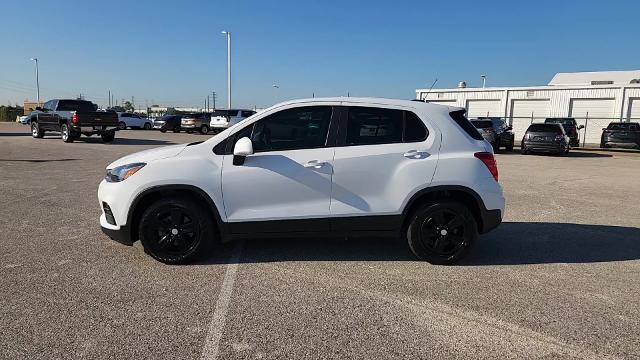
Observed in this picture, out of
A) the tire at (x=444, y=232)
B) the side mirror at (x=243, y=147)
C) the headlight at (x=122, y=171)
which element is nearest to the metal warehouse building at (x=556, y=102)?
the tire at (x=444, y=232)

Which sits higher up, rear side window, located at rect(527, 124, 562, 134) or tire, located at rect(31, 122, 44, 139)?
rear side window, located at rect(527, 124, 562, 134)

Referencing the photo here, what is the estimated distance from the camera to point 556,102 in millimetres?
36406

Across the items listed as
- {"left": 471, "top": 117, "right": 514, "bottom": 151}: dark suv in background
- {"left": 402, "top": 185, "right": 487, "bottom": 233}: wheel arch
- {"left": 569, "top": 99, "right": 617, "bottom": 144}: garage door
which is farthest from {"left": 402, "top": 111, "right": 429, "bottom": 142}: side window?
{"left": 569, "top": 99, "right": 617, "bottom": 144}: garage door

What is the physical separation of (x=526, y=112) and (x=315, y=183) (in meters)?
38.3

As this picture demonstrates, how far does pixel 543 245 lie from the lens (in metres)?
5.71

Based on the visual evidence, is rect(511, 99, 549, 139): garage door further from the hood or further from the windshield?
the hood

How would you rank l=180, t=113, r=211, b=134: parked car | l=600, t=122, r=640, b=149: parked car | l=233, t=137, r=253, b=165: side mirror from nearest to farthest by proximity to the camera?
l=233, t=137, r=253, b=165: side mirror
l=600, t=122, r=640, b=149: parked car
l=180, t=113, r=211, b=134: parked car

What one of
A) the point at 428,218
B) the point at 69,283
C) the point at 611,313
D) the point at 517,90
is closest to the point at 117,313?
the point at 69,283

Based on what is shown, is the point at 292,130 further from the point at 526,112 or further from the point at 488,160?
the point at 526,112

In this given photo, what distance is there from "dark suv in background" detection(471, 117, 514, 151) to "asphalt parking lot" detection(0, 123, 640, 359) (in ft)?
48.4

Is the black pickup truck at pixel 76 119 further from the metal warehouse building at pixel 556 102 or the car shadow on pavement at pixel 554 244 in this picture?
the metal warehouse building at pixel 556 102

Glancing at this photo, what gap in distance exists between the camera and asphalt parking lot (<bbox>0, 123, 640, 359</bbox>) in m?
3.18

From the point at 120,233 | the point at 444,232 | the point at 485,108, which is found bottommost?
the point at 120,233

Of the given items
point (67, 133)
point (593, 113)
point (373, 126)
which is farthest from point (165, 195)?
point (593, 113)
